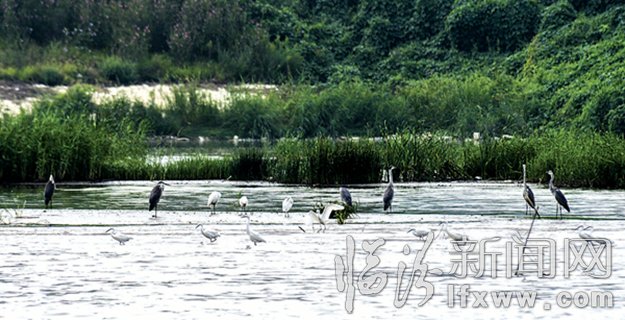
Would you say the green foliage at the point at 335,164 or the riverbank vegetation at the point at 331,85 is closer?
the green foliage at the point at 335,164

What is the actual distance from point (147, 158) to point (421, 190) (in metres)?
6.63

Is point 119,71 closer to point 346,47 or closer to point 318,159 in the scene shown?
point 346,47

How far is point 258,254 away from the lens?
15656 millimetres

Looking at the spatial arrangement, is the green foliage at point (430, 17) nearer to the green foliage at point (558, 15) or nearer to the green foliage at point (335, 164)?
the green foliage at point (558, 15)

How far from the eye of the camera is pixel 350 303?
12.3 m

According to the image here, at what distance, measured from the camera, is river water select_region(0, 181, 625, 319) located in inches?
481

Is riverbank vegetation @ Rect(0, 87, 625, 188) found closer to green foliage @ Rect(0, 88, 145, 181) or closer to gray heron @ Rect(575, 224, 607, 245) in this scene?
green foliage @ Rect(0, 88, 145, 181)

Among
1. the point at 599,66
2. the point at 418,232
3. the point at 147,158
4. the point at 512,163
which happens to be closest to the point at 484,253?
the point at 418,232

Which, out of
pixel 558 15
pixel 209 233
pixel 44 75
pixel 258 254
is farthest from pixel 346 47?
pixel 258 254

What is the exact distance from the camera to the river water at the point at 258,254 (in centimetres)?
1223

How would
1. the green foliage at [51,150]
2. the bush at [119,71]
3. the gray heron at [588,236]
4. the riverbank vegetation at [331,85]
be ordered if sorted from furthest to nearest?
the bush at [119,71] → the riverbank vegetation at [331,85] → the green foliage at [51,150] → the gray heron at [588,236]

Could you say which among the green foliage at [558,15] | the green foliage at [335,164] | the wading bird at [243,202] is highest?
the green foliage at [558,15]

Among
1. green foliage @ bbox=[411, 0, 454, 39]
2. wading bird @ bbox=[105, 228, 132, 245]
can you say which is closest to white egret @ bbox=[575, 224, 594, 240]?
wading bird @ bbox=[105, 228, 132, 245]

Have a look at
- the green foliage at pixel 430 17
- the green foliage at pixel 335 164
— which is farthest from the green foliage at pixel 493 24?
the green foliage at pixel 335 164
